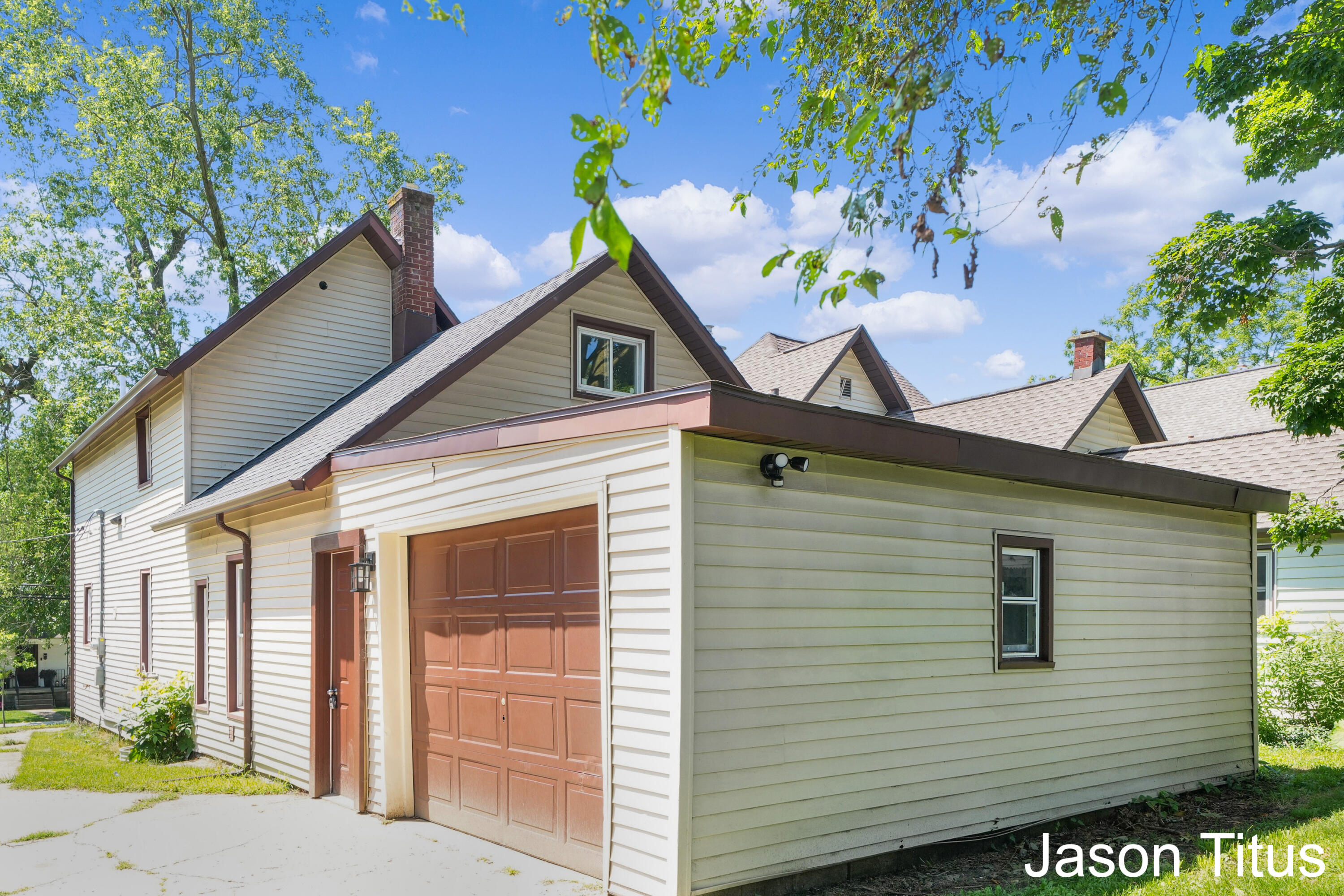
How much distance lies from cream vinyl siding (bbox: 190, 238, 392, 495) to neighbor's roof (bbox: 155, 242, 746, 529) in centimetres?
32

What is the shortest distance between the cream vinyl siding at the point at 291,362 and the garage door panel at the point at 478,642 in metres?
7.26

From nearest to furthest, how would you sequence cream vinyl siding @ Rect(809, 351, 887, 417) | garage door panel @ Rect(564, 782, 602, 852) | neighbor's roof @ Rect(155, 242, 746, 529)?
garage door panel @ Rect(564, 782, 602, 852) → neighbor's roof @ Rect(155, 242, 746, 529) → cream vinyl siding @ Rect(809, 351, 887, 417)

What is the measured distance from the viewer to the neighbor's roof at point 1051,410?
17.5 meters

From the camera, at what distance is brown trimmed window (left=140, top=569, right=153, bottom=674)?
49.4 feet

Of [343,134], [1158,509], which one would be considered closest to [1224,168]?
[1158,509]

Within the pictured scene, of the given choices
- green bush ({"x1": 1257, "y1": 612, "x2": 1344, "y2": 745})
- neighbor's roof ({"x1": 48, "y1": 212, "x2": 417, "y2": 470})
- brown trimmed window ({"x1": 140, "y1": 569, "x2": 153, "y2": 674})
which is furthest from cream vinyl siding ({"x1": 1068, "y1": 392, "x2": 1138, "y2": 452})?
brown trimmed window ({"x1": 140, "y1": 569, "x2": 153, "y2": 674})

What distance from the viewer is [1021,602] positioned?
25.9 feet

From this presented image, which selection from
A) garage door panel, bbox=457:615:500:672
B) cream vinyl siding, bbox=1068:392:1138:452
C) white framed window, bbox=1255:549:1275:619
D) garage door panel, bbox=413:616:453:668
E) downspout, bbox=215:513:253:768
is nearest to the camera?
garage door panel, bbox=457:615:500:672

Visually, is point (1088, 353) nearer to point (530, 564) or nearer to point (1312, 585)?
point (1312, 585)

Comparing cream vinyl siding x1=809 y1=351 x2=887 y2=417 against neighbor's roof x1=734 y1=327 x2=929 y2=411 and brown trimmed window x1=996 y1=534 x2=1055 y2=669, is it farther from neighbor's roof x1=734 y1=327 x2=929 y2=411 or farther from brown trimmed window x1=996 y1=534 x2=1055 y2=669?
brown trimmed window x1=996 y1=534 x2=1055 y2=669

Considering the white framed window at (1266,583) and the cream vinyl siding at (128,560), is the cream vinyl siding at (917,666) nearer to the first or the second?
the white framed window at (1266,583)

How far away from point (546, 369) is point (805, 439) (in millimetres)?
7017

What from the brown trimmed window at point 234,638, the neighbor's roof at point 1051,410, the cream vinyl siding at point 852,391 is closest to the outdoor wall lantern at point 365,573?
the brown trimmed window at point 234,638

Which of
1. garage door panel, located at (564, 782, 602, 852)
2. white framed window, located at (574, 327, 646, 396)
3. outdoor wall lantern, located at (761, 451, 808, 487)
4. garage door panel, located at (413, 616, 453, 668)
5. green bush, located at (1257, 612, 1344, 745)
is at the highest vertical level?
white framed window, located at (574, 327, 646, 396)
